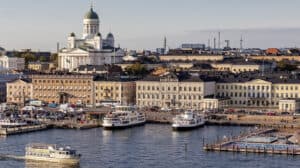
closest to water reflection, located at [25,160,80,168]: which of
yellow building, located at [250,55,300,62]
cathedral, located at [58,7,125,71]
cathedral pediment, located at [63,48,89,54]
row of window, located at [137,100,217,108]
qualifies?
row of window, located at [137,100,217,108]

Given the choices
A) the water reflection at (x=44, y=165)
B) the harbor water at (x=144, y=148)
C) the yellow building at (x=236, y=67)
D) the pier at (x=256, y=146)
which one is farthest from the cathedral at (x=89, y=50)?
the water reflection at (x=44, y=165)

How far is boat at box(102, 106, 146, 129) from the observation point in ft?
106

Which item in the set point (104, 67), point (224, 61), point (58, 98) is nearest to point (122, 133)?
point (58, 98)

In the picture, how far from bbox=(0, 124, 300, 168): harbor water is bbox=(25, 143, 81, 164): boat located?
0.80 ft

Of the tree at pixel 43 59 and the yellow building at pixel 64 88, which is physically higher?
the tree at pixel 43 59

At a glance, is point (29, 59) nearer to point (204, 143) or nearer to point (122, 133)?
point (122, 133)

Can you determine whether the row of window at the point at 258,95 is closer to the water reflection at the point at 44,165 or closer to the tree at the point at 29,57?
the water reflection at the point at 44,165

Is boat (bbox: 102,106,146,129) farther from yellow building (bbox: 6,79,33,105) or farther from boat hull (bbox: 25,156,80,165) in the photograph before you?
boat hull (bbox: 25,156,80,165)

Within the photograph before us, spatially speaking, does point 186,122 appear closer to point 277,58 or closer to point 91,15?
point 91,15

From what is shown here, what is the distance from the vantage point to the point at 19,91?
42.7 m

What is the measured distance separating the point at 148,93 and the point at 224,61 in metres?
16.8

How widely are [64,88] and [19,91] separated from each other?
2.62 m

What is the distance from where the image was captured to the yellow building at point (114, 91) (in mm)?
40531

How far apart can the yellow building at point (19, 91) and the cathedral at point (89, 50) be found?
1216cm
